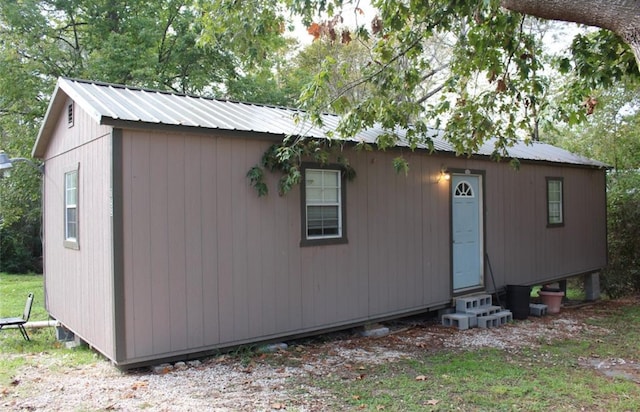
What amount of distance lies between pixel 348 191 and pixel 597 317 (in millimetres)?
5320

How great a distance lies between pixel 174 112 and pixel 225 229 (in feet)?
4.84

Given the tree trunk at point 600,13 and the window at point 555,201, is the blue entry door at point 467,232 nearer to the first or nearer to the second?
the window at point 555,201

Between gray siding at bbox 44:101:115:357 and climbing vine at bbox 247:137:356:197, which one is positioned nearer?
gray siding at bbox 44:101:115:357

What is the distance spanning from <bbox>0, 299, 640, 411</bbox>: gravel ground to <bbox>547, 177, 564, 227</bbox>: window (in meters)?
3.96

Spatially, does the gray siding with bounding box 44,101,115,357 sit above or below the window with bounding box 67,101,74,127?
below

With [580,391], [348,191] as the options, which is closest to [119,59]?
[348,191]

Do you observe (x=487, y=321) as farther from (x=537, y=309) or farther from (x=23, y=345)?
(x=23, y=345)

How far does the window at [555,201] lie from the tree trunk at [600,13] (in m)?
7.37

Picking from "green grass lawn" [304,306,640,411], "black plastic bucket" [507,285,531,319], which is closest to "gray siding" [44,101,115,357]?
"green grass lawn" [304,306,640,411]

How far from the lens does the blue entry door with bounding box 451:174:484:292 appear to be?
28.9 feet

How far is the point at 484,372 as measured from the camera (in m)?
5.58

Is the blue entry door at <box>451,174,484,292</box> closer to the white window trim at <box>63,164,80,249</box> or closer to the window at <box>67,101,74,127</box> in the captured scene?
the white window trim at <box>63,164,80,249</box>

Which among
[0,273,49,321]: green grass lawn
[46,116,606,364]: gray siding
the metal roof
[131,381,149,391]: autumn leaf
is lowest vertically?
[0,273,49,321]: green grass lawn

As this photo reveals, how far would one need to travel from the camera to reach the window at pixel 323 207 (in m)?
6.81
